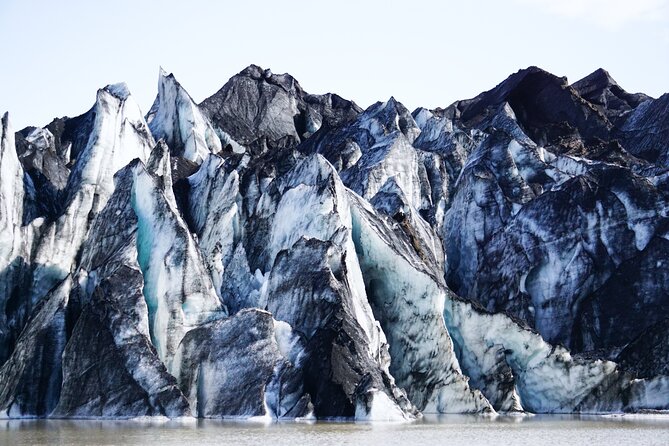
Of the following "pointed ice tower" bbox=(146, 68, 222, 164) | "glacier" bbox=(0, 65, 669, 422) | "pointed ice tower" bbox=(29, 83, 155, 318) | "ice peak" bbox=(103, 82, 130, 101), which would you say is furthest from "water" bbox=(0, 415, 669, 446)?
"pointed ice tower" bbox=(146, 68, 222, 164)

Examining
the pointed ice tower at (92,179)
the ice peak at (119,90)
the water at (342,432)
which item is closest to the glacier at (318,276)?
the pointed ice tower at (92,179)

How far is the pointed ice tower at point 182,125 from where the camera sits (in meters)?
73.8

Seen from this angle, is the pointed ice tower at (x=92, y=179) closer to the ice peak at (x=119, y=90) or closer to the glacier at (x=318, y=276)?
the ice peak at (x=119, y=90)

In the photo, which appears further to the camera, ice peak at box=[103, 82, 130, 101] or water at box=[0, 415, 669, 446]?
ice peak at box=[103, 82, 130, 101]

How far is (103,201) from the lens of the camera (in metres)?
58.7

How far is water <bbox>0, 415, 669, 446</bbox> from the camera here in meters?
31.8

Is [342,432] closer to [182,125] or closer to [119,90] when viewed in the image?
[119,90]

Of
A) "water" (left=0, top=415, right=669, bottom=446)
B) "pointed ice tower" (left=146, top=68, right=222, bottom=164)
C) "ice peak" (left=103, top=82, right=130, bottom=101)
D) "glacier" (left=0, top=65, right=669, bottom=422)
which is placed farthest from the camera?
"pointed ice tower" (left=146, top=68, right=222, bottom=164)

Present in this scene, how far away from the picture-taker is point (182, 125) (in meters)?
75.0

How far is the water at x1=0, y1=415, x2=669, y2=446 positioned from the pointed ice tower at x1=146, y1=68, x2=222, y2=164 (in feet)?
110

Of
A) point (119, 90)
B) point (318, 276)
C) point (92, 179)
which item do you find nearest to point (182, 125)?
point (119, 90)

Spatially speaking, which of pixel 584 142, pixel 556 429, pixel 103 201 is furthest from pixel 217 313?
pixel 584 142

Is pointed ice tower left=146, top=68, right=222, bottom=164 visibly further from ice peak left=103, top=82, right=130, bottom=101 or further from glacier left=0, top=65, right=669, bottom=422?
ice peak left=103, top=82, right=130, bottom=101

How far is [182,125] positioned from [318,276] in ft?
100
